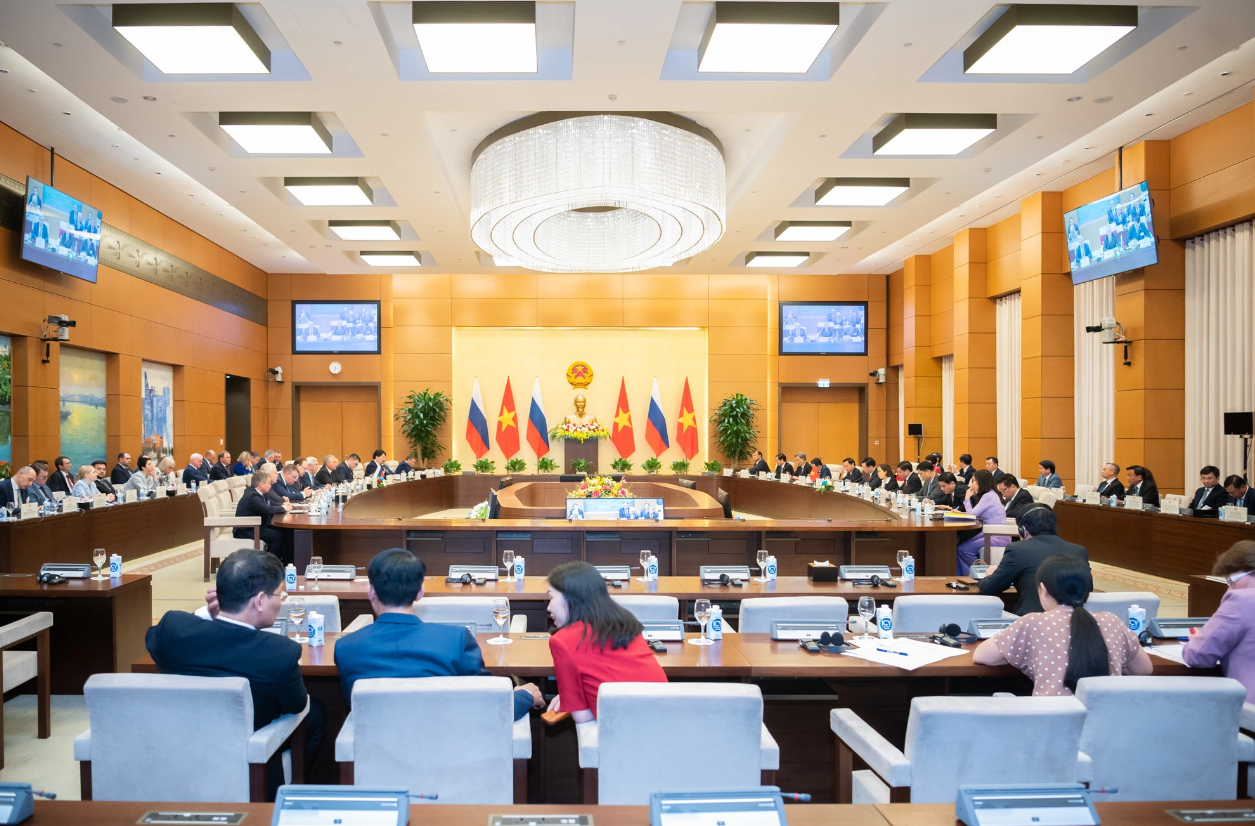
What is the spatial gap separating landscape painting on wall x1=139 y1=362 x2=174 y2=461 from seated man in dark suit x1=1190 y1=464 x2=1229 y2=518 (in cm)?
1346

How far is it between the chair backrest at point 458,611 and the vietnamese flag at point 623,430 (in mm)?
12523

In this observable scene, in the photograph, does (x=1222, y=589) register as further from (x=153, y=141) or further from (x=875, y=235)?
(x=153, y=141)

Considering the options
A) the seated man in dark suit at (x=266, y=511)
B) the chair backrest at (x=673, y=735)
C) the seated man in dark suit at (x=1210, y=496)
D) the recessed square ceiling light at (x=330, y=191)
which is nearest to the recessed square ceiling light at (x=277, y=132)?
the recessed square ceiling light at (x=330, y=191)

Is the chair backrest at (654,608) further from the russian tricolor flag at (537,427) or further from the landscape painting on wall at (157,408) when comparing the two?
the russian tricolor flag at (537,427)

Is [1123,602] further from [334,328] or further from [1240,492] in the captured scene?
[334,328]

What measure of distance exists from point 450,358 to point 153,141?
8680mm

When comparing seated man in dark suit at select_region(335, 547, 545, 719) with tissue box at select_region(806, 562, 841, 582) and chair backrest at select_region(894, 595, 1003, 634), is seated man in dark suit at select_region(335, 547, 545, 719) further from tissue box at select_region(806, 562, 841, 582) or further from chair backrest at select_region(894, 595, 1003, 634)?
tissue box at select_region(806, 562, 841, 582)

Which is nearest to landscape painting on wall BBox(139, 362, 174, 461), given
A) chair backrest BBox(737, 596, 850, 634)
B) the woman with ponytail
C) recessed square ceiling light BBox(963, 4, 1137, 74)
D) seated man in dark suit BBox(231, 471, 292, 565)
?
seated man in dark suit BBox(231, 471, 292, 565)

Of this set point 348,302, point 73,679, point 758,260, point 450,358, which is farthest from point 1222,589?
point 348,302

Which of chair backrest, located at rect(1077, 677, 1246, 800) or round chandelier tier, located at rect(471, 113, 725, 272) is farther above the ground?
round chandelier tier, located at rect(471, 113, 725, 272)

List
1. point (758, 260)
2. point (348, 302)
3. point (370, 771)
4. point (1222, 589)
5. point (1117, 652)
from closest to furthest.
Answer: point (370, 771) < point (1117, 652) < point (1222, 589) < point (758, 260) < point (348, 302)

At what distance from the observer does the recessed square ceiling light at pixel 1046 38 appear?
17.6 feet

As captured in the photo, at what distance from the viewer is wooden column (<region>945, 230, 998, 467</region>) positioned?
501 inches

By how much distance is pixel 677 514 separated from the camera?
787 cm
